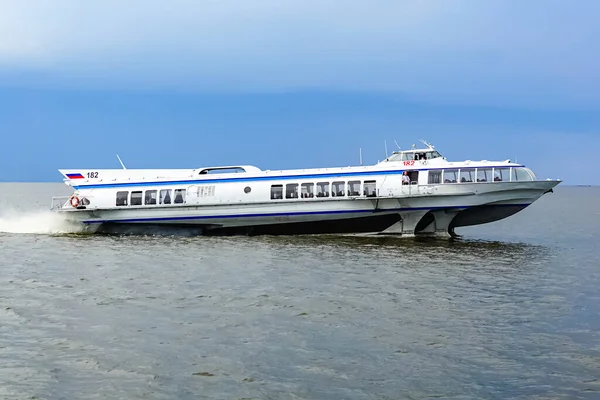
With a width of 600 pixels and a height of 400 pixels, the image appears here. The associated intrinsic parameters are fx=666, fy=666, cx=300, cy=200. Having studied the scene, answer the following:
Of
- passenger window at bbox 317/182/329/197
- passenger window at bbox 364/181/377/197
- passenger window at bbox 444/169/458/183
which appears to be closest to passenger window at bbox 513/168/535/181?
passenger window at bbox 444/169/458/183

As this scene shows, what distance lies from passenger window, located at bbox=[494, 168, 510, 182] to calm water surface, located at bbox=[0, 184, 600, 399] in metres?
5.95

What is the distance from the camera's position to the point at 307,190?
→ 3447cm

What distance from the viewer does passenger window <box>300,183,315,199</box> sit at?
113 ft

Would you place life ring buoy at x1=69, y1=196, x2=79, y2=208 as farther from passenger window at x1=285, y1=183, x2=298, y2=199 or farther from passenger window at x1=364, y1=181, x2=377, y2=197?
passenger window at x1=364, y1=181, x2=377, y2=197

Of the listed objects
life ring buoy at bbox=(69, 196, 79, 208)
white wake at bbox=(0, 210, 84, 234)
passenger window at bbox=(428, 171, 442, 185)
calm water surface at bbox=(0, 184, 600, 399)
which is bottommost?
calm water surface at bbox=(0, 184, 600, 399)

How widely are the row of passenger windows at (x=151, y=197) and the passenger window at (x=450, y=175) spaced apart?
13906 mm

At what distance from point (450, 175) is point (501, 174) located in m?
2.47

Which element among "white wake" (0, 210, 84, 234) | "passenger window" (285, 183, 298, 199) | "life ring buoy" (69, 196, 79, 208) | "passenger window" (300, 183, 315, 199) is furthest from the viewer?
"white wake" (0, 210, 84, 234)

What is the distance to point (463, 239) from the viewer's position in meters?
36.2

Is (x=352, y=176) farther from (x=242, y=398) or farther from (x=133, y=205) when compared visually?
(x=242, y=398)

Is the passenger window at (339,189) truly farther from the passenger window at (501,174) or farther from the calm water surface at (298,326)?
the passenger window at (501,174)

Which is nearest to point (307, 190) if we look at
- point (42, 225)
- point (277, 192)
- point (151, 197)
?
point (277, 192)

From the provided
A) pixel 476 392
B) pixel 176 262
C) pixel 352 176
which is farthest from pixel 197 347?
pixel 352 176

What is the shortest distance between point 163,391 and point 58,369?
2.32m
